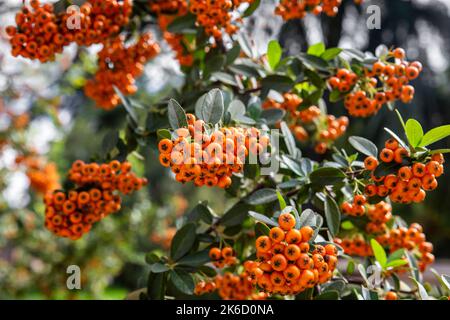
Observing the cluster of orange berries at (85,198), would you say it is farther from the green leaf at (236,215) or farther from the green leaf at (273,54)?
the green leaf at (273,54)

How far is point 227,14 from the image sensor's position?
181 centimetres

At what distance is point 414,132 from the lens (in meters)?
1.42

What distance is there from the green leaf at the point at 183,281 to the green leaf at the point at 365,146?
0.73 metres

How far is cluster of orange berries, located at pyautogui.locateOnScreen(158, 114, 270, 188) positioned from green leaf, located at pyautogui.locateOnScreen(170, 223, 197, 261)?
46 centimetres

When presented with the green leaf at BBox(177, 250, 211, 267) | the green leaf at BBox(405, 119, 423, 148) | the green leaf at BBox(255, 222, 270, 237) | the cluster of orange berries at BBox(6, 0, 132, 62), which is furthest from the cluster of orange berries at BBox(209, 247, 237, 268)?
the cluster of orange berries at BBox(6, 0, 132, 62)

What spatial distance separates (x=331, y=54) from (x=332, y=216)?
69 cm

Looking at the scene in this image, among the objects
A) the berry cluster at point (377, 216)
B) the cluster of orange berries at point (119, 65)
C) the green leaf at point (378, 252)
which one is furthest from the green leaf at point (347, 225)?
the cluster of orange berries at point (119, 65)

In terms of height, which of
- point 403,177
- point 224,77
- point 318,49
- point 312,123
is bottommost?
point 403,177

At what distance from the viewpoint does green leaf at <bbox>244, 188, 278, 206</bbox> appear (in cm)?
165

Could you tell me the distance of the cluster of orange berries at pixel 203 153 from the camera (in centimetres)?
122

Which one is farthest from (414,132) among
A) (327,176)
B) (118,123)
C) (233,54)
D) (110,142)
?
(118,123)

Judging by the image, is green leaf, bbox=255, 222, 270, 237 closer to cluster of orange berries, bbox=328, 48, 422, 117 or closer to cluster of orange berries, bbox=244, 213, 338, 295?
cluster of orange berries, bbox=244, 213, 338, 295

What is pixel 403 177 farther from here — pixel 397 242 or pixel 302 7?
pixel 302 7
